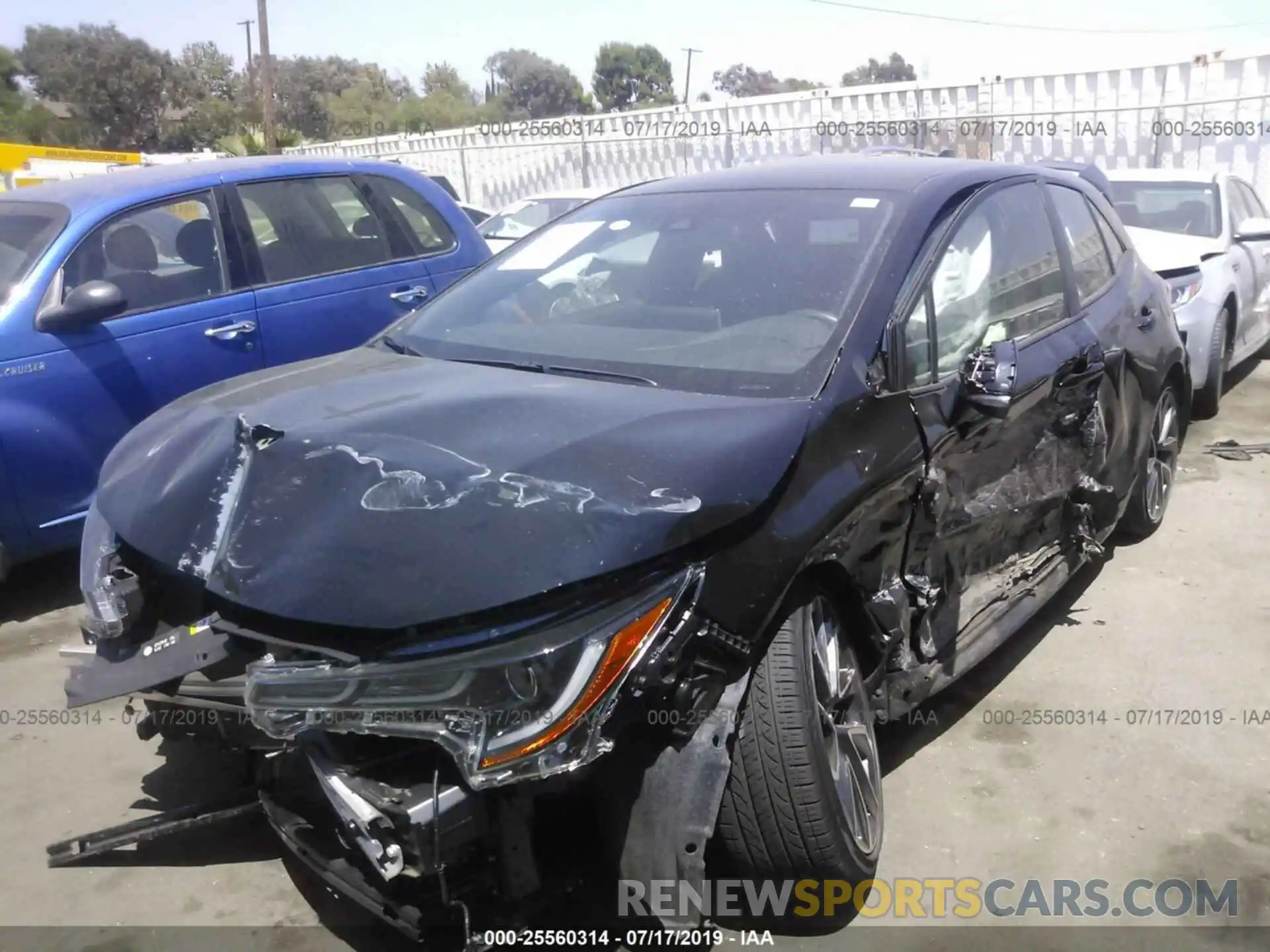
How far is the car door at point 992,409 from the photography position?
3.10 m

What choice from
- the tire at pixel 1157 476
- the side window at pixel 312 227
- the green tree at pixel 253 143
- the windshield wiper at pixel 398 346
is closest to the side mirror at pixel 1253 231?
the tire at pixel 1157 476

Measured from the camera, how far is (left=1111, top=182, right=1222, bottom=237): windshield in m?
7.87

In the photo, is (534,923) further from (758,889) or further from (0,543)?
(0,543)

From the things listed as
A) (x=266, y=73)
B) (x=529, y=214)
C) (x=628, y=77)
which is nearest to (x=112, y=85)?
(x=266, y=73)

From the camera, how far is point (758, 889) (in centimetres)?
265

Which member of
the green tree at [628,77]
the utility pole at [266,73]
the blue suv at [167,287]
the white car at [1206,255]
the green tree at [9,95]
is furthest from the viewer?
the green tree at [628,77]

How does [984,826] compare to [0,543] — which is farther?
[0,543]

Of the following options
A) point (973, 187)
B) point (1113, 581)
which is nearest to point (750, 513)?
point (973, 187)

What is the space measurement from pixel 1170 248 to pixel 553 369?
17.9 ft

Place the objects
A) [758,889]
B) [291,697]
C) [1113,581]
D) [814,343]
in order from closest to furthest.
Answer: [291,697], [758,889], [814,343], [1113,581]

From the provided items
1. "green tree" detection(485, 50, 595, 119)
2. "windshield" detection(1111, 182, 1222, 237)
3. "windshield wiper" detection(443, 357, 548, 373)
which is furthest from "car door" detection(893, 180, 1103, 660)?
"green tree" detection(485, 50, 595, 119)

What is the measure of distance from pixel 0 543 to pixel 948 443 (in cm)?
366

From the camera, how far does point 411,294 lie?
584 cm

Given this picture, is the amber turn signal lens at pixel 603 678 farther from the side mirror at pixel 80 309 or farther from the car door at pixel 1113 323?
the side mirror at pixel 80 309
